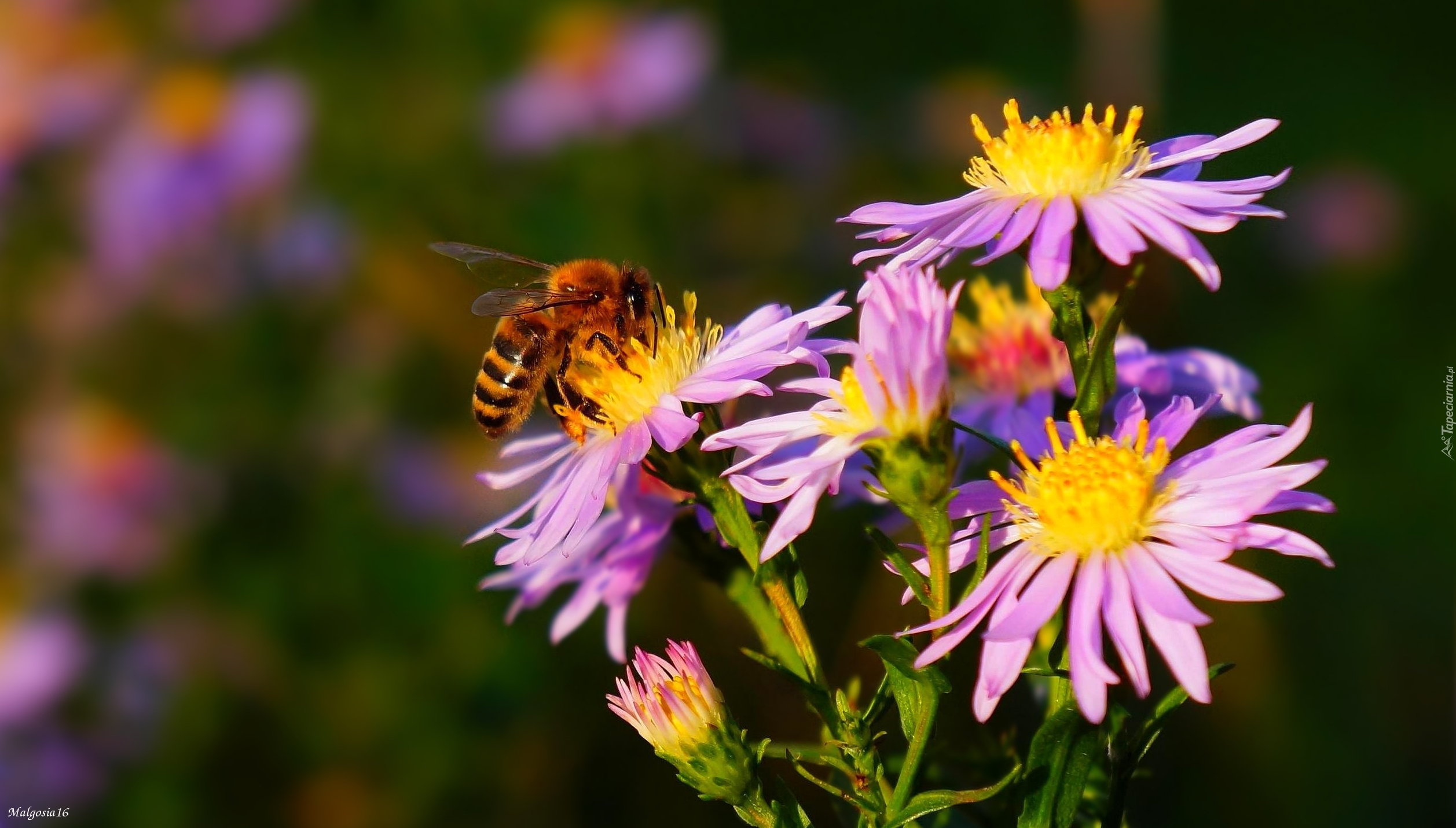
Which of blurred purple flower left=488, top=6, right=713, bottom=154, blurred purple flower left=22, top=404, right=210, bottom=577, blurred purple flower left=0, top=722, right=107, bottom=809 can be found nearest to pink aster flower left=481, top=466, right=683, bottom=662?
blurred purple flower left=0, top=722, right=107, bottom=809

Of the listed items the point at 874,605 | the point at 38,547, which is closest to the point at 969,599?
the point at 874,605

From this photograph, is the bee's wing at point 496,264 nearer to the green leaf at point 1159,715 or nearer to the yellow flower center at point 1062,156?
the yellow flower center at point 1062,156

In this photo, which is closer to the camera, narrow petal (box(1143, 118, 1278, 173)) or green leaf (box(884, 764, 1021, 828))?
green leaf (box(884, 764, 1021, 828))

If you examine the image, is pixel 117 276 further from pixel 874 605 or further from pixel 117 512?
pixel 874 605

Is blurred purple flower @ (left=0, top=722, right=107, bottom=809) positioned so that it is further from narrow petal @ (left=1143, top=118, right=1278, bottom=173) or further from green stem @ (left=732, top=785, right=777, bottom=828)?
narrow petal @ (left=1143, top=118, right=1278, bottom=173)

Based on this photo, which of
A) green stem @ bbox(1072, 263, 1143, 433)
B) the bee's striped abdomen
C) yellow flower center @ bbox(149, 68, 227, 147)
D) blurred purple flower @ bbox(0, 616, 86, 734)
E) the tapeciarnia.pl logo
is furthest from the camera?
yellow flower center @ bbox(149, 68, 227, 147)

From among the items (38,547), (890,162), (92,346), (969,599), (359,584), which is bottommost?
(38,547)

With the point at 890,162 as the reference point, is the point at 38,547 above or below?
below
